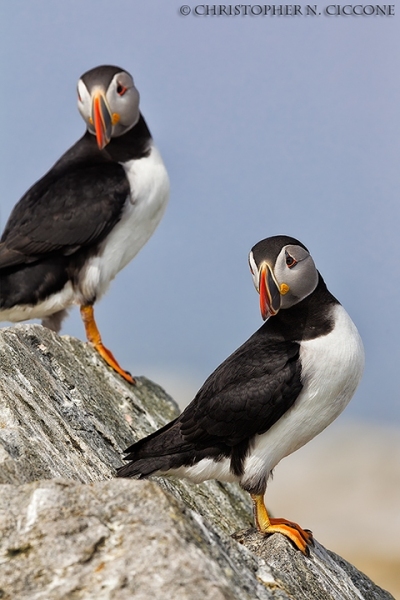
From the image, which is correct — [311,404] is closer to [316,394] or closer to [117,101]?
[316,394]

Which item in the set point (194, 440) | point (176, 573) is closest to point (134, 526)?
point (176, 573)

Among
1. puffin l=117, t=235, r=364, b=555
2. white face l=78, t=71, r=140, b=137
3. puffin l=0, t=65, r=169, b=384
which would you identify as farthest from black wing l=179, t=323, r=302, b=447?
white face l=78, t=71, r=140, b=137

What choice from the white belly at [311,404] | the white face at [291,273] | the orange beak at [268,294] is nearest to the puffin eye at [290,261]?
the white face at [291,273]

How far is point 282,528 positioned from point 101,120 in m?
4.90

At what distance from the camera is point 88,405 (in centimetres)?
731

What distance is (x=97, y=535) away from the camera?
3568 mm

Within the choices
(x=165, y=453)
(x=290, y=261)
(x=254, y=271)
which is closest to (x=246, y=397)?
(x=165, y=453)

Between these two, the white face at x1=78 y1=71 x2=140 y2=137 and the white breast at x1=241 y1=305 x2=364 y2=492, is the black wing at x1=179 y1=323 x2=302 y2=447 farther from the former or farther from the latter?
the white face at x1=78 y1=71 x2=140 y2=137

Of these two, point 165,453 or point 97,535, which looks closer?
point 97,535

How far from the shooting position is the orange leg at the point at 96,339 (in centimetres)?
888

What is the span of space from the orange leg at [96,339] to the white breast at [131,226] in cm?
16

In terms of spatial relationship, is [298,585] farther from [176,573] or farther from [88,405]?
[88,405]

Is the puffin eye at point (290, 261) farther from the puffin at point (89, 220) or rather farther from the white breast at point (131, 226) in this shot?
the white breast at point (131, 226)

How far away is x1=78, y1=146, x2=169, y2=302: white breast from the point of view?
30.9 feet
